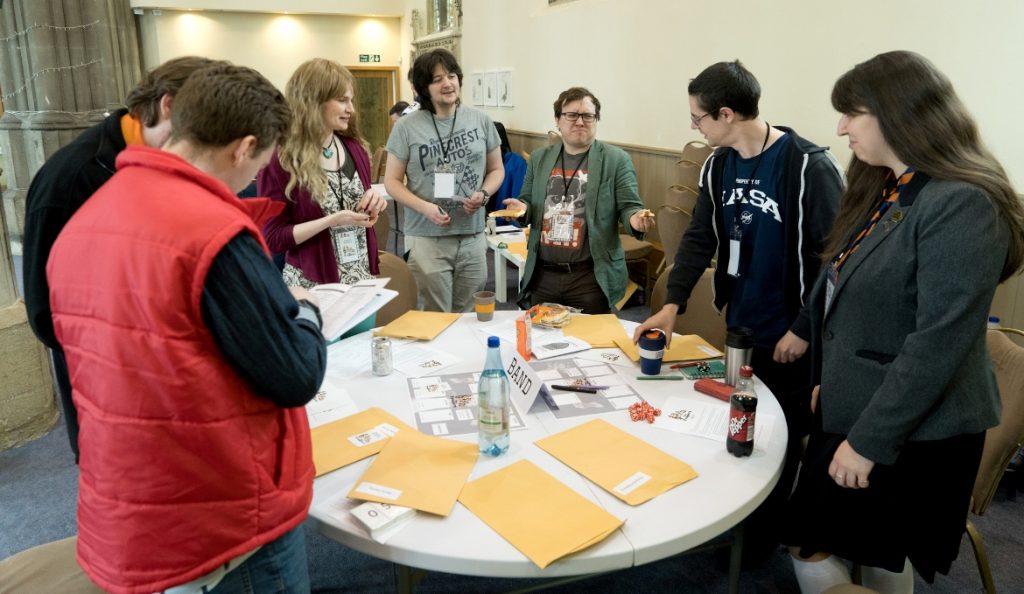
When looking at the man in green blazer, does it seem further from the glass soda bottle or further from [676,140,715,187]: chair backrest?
[676,140,715,187]: chair backrest

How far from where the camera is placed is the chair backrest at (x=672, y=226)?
4.20m

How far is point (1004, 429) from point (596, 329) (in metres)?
1.17

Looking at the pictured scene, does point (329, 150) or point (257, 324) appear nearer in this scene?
point (257, 324)

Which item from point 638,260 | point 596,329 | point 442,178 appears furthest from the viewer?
point 638,260

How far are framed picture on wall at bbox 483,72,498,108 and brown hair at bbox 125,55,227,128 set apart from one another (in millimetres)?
7063

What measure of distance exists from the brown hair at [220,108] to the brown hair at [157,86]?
179 millimetres

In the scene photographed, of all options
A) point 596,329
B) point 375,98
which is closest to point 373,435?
point 596,329

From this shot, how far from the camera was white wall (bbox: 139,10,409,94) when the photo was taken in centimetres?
1053

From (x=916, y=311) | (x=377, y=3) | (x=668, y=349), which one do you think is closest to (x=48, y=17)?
(x=377, y=3)

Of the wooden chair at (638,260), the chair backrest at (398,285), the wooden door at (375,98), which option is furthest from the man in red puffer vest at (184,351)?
the wooden door at (375,98)

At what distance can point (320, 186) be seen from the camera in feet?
7.82

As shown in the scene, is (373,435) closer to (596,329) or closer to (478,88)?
(596,329)

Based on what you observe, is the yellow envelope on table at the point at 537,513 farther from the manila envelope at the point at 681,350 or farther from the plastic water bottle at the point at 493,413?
the manila envelope at the point at 681,350

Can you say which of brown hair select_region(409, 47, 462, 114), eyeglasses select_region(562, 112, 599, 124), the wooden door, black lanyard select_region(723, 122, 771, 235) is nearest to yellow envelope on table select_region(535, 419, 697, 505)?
A: black lanyard select_region(723, 122, 771, 235)
